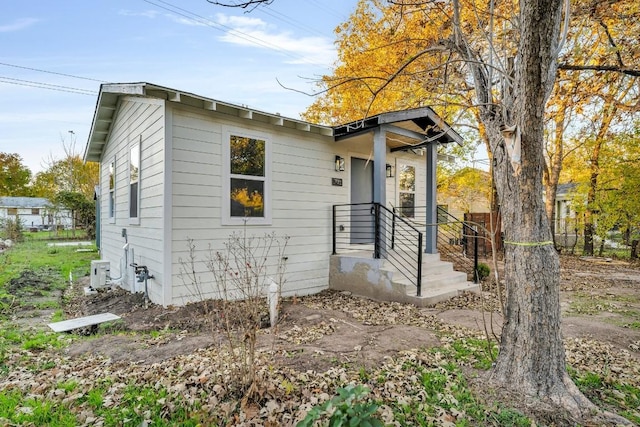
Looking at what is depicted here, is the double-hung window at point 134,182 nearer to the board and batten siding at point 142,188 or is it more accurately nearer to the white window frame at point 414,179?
the board and batten siding at point 142,188

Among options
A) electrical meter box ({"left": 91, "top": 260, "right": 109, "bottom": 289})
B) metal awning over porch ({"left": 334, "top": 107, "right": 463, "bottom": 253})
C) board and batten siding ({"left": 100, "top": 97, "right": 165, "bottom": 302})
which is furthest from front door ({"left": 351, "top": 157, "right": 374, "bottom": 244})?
electrical meter box ({"left": 91, "top": 260, "right": 109, "bottom": 289})

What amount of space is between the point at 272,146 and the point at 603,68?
478 cm

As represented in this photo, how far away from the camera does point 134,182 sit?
6758 mm

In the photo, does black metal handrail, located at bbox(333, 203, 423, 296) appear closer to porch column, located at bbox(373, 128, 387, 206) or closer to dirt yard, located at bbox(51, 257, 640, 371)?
porch column, located at bbox(373, 128, 387, 206)

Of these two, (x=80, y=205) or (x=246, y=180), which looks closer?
(x=246, y=180)

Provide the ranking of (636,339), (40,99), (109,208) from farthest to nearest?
(40,99) → (109,208) → (636,339)

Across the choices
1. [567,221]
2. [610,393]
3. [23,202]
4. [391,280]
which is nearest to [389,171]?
[391,280]

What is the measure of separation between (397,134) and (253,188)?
3201 millimetres

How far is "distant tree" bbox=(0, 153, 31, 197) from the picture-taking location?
2906cm

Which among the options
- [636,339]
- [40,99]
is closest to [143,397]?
[636,339]

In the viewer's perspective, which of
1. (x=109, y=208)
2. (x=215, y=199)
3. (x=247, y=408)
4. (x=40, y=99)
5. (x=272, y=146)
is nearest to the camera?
(x=247, y=408)

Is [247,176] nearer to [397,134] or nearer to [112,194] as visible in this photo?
[397,134]

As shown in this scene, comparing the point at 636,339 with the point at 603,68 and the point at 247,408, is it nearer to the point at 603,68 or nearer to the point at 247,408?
the point at 603,68

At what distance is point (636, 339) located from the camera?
13.2ft
